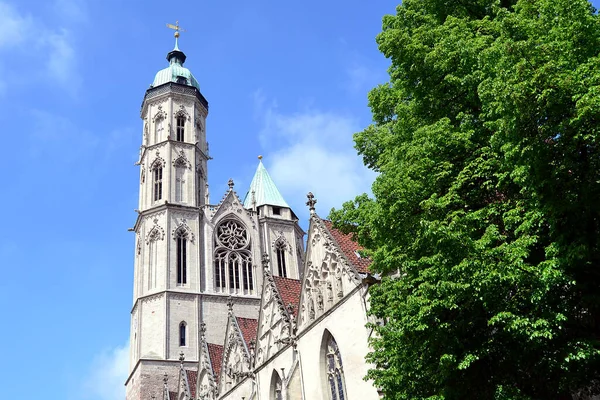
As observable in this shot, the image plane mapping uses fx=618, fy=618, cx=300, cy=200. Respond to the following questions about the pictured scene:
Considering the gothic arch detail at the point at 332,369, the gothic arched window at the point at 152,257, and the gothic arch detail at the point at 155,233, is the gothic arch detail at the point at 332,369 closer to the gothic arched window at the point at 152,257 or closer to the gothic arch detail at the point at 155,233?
the gothic arched window at the point at 152,257

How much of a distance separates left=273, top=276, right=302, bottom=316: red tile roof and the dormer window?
28941 millimetres

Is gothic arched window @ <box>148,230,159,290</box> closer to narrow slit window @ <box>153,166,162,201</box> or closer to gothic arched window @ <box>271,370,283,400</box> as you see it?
narrow slit window @ <box>153,166,162,201</box>

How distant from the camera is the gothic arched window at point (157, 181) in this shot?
54312 millimetres

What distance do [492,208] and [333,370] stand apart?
38.7ft

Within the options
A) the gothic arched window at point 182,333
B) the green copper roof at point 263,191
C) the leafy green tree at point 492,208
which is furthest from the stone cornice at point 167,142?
the leafy green tree at point 492,208

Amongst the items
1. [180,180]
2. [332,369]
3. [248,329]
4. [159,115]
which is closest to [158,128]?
[159,115]

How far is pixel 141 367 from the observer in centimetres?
4634

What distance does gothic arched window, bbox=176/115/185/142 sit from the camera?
57375 mm

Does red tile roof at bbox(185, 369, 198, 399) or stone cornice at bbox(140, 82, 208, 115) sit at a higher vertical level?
stone cornice at bbox(140, 82, 208, 115)

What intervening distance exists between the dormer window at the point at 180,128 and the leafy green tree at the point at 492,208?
42.0 meters

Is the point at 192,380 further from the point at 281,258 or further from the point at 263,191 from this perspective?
the point at 263,191

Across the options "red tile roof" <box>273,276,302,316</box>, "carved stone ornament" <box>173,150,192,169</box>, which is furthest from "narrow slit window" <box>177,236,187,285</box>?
"red tile roof" <box>273,276,302,316</box>

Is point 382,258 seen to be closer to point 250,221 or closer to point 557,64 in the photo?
point 557,64

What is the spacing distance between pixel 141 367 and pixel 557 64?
40.9m
